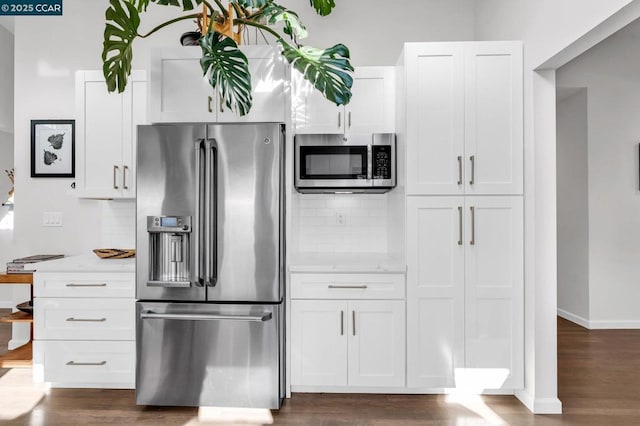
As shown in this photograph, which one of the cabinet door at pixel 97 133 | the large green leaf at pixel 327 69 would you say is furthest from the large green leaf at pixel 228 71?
the cabinet door at pixel 97 133

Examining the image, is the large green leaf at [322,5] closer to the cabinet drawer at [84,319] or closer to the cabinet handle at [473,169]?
the cabinet handle at [473,169]

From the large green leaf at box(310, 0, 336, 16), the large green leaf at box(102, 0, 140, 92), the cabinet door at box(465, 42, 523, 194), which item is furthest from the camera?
the cabinet door at box(465, 42, 523, 194)

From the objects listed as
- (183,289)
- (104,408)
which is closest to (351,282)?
(183,289)

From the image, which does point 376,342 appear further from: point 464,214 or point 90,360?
point 90,360

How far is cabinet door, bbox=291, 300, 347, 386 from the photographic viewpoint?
266cm

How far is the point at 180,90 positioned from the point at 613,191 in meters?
4.34

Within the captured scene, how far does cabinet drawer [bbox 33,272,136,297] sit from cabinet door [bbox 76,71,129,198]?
2.04ft

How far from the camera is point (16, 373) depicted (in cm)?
305

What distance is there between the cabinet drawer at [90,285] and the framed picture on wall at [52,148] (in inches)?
41.4

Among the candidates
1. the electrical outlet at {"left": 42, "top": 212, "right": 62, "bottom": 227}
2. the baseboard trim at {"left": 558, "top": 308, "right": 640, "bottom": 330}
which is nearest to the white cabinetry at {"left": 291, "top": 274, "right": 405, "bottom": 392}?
the electrical outlet at {"left": 42, "top": 212, "right": 62, "bottom": 227}

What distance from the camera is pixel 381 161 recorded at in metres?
2.86

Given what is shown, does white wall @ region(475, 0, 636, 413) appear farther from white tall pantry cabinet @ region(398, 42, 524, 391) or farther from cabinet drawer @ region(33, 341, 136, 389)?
cabinet drawer @ region(33, 341, 136, 389)

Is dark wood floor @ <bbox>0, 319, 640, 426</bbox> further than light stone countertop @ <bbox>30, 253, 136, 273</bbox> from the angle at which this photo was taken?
No

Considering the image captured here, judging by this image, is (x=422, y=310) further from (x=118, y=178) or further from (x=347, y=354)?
(x=118, y=178)
